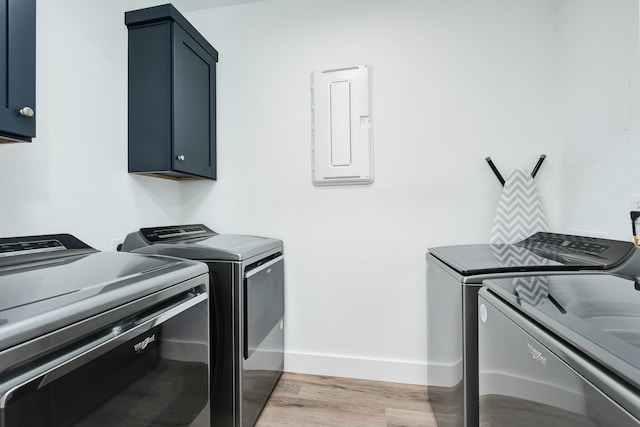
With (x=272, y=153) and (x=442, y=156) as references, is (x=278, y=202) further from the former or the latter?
(x=442, y=156)

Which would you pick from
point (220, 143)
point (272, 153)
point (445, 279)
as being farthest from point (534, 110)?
point (220, 143)

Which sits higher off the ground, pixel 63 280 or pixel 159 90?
pixel 159 90

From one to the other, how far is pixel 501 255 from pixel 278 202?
1349 mm

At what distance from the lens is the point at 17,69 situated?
94 cm

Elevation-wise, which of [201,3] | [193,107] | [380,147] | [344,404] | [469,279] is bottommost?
[344,404]

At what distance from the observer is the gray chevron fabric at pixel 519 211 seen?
1710mm

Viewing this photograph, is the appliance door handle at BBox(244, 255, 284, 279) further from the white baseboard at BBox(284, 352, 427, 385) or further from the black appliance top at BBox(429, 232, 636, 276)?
the black appliance top at BBox(429, 232, 636, 276)

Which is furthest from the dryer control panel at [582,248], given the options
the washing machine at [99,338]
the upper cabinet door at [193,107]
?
the upper cabinet door at [193,107]

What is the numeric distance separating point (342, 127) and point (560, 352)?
164cm

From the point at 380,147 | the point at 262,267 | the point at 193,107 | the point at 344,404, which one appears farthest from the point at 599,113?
the point at 193,107

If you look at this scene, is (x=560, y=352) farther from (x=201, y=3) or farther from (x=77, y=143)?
(x=201, y=3)

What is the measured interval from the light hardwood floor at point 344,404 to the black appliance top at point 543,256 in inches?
34.6

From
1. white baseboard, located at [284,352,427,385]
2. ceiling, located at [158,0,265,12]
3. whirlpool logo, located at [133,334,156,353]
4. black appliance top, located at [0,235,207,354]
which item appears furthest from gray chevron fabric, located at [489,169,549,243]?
ceiling, located at [158,0,265,12]

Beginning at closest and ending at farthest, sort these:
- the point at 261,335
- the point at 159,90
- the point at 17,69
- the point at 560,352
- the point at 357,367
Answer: the point at 560,352
the point at 17,69
the point at 261,335
the point at 159,90
the point at 357,367
